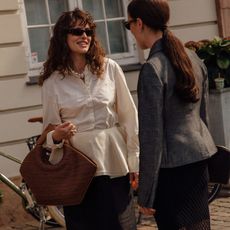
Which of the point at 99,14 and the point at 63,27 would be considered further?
the point at 99,14

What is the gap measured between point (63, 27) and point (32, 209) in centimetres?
260

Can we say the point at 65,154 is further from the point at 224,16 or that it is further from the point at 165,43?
the point at 224,16

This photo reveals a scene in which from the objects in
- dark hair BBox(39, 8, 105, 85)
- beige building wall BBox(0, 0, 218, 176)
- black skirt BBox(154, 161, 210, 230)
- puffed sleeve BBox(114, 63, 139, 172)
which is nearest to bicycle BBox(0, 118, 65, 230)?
beige building wall BBox(0, 0, 218, 176)

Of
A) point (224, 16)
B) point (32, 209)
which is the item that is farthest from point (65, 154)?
point (224, 16)

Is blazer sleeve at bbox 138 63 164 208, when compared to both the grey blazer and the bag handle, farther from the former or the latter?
the bag handle

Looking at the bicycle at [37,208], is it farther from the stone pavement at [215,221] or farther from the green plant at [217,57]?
the green plant at [217,57]

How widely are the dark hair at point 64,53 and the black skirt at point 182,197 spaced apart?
0.92m

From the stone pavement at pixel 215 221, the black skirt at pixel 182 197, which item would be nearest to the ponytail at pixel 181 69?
the black skirt at pixel 182 197

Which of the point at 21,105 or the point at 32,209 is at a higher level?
the point at 21,105

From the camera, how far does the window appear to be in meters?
7.96

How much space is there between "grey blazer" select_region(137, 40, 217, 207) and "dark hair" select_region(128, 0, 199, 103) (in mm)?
30

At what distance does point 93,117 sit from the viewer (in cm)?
408

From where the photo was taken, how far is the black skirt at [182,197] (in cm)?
349

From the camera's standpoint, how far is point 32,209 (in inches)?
251
